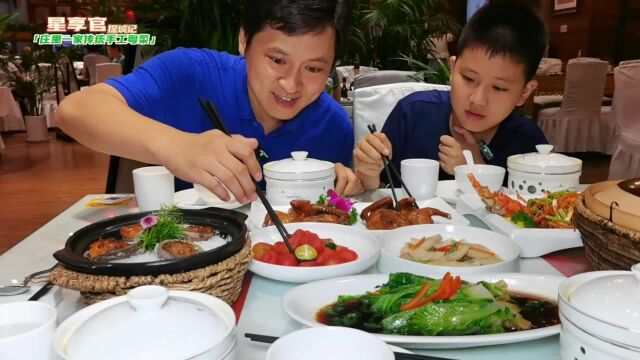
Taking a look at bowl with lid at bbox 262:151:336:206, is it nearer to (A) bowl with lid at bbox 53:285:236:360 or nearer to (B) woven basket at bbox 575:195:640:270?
(B) woven basket at bbox 575:195:640:270

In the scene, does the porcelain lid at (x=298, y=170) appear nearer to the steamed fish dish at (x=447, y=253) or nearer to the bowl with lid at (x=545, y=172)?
the steamed fish dish at (x=447, y=253)

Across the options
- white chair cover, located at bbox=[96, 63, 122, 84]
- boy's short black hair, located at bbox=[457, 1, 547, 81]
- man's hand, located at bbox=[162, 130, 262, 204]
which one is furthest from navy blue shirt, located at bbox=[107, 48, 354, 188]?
white chair cover, located at bbox=[96, 63, 122, 84]

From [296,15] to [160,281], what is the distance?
3.75ft

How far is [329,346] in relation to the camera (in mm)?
665

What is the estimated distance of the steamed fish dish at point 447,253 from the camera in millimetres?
1147

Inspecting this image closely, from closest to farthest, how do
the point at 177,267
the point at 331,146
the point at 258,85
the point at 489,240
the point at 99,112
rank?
the point at 177,267 < the point at 489,240 < the point at 99,112 < the point at 258,85 < the point at 331,146

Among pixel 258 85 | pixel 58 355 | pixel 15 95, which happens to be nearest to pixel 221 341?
pixel 58 355

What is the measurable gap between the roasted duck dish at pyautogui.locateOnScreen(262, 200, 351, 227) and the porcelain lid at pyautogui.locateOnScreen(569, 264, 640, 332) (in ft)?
2.58

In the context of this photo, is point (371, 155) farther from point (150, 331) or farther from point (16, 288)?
point (150, 331)

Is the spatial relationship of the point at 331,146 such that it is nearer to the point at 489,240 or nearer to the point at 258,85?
the point at 258,85

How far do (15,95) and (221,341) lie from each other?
1058 centimetres

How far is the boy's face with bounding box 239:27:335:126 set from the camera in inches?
67.9

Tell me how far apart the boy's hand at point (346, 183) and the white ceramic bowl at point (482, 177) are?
35 centimetres

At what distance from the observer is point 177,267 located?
33.6 inches
